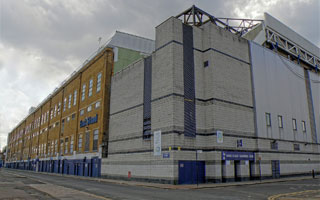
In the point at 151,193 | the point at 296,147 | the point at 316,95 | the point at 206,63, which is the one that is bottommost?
the point at 151,193

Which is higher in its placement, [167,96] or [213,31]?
[213,31]

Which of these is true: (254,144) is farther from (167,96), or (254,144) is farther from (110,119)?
(110,119)

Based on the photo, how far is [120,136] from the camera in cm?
3700

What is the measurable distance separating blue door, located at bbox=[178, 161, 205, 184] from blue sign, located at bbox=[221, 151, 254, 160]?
8.70 feet

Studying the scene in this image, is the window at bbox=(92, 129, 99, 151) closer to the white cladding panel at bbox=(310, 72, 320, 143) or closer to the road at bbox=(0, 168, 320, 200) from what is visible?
the road at bbox=(0, 168, 320, 200)

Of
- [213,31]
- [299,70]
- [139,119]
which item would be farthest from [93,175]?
[299,70]


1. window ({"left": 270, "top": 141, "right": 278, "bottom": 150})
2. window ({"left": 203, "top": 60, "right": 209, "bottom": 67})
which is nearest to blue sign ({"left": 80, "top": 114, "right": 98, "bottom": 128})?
window ({"left": 203, "top": 60, "right": 209, "bottom": 67})

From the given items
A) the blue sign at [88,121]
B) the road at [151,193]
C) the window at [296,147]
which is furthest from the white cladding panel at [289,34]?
the blue sign at [88,121]

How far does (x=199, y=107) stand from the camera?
30.4 meters

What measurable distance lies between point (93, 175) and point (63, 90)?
91.2 ft

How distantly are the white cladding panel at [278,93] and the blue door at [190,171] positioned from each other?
9959 mm

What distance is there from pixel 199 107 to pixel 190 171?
7.06 metres

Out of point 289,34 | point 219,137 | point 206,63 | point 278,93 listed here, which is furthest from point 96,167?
point 289,34

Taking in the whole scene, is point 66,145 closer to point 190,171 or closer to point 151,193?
point 190,171
